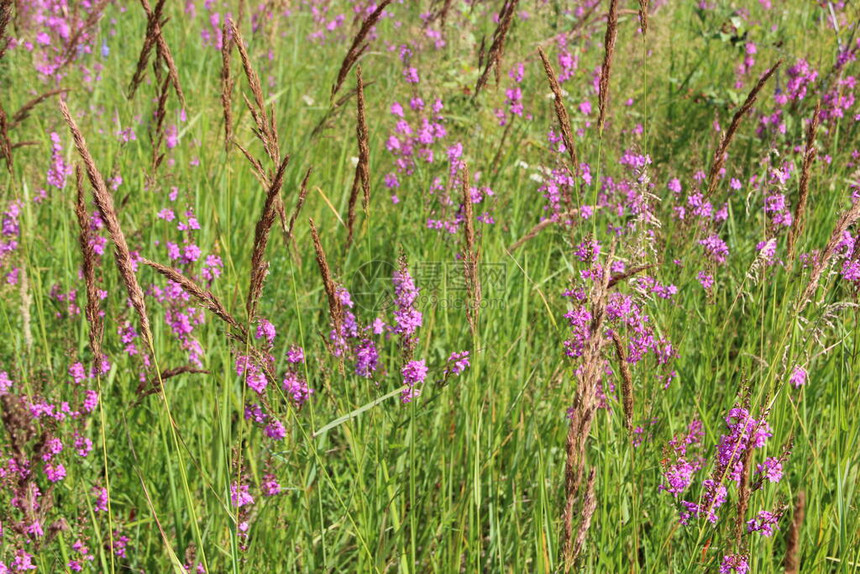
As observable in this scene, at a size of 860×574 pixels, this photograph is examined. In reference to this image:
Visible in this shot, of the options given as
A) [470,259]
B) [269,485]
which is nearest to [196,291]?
[470,259]

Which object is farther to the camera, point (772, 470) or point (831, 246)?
point (772, 470)

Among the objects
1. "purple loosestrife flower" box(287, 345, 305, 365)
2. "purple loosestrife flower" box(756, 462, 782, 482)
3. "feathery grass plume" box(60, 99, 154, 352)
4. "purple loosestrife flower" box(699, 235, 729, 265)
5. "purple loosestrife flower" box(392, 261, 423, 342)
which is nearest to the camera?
"feathery grass plume" box(60, 99, 154, 352)

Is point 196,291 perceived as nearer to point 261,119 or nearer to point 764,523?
point 261,119

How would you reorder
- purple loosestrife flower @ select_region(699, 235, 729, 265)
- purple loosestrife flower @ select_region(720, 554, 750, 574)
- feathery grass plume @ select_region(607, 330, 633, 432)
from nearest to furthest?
1. feathery grass plume @ select_region(607, 330, 633, 432)
2. purple loosestrife flower @ select_region(720, 554, 750, 574)
3. purple loosestrife flower @ select_region(699, 235, 729, 265)

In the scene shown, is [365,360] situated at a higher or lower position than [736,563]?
higher

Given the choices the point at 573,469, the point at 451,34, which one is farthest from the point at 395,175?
the point at 573,469

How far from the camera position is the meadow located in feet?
4.95

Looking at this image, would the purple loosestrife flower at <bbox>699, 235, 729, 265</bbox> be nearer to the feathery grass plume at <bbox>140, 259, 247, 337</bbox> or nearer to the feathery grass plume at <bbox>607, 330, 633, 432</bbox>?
the feathery grass plume at <bbox>607, 330, 633, 432</bbox>

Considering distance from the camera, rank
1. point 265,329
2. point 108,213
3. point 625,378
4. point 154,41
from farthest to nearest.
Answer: point 154,41 → point 265,329 → point 625,378 → point 108,213

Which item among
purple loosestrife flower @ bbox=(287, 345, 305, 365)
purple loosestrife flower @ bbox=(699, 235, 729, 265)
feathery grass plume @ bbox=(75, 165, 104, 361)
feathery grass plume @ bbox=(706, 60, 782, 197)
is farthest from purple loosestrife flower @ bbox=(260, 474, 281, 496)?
purple loosestrife flower @ bbox=(699, 235, 729, 265)

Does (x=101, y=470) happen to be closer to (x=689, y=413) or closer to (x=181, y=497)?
(x=181, y=497)

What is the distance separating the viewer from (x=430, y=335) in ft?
7.81

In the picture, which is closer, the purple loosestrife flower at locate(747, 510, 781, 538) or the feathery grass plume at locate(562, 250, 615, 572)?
the feathery grass plume at locate(562, 250, 615, 572)

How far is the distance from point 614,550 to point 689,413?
2.38ft
